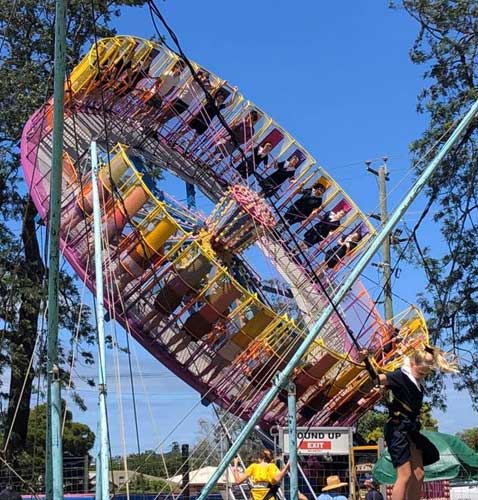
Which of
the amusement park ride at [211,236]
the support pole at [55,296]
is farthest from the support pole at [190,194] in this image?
the support pole at [55,296]

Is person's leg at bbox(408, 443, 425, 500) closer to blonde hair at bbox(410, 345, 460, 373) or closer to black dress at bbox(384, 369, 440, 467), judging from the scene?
black dress at bbox(384, 369, 440, 467)

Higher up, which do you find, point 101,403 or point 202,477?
point 202,477

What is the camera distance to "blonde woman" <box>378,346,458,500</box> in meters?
5.32

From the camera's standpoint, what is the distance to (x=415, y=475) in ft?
17.6

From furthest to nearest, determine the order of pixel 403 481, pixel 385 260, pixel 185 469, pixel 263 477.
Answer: pixel 385 260, pixel 185 469, pixel 263 477, pixel 403 481

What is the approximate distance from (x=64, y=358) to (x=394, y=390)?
56.1 ft

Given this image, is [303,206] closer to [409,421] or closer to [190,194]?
[190,194]

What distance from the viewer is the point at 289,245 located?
53.7 feet

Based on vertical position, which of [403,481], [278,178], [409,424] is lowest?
[403,481]

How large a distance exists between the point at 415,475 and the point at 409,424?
329 millimetres

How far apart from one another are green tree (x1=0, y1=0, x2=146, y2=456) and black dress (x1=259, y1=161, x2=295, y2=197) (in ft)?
18.2

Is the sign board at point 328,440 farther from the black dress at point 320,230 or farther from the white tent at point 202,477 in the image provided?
the black dress at point 320,230

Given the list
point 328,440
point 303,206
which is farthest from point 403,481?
point 303,206

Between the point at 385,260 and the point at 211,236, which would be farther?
the point at 385,260
